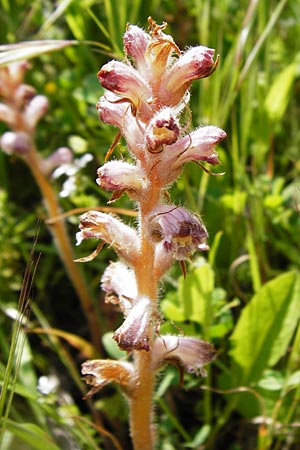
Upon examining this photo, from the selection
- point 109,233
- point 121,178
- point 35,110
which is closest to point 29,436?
point 109,233

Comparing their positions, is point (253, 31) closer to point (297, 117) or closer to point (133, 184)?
point (297, 117)

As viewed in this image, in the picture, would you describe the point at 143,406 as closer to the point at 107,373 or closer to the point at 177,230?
the point at 107,373

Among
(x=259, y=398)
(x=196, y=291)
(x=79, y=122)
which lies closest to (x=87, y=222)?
(x=196, y=291)

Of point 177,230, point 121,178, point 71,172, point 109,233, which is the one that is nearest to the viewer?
point 177,230

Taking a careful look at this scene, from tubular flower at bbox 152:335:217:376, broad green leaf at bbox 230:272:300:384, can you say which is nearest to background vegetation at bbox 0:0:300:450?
broad green leaf at bbox 230:272:300:384

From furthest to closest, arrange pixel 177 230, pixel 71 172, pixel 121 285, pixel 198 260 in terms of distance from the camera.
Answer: pixel 71 172, pixel 198 260, pixel 121 285, pixel 177 230

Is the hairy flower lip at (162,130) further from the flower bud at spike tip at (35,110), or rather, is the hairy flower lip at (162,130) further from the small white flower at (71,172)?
the flower bud at spike tip at (35,110)

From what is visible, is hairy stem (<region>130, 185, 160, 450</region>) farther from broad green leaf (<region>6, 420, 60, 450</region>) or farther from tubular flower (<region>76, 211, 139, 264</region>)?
broad green leaf (<region>6, 420, 60, 450</region>)
